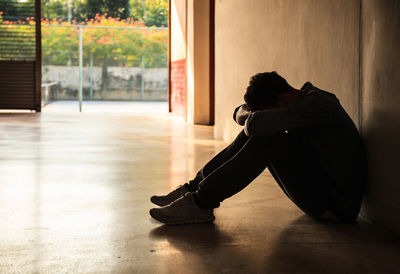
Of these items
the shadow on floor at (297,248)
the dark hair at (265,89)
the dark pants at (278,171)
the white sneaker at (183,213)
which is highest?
the dark hair at (265,89)

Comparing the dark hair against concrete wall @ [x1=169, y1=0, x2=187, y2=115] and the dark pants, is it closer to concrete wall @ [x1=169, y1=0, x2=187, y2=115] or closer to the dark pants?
the dark pants

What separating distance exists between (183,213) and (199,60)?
24.8ft

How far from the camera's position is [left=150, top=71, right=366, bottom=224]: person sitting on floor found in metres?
2.71

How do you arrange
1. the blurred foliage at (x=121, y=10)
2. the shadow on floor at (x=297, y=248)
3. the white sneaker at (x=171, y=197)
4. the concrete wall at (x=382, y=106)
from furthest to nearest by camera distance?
1. the blurred foliage at (x=121, y=10)
2. the white sneaker at (x=171, y=197)
3. the concrete wall at (x=382, y=106)
4. the shadow on floor at (x=297, y=248)

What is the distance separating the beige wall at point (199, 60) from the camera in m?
10.2

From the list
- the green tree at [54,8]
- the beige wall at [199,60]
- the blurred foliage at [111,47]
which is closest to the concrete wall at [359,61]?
the beige wall at [199,60]

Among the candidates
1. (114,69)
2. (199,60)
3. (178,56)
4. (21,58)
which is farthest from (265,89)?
(114,69)

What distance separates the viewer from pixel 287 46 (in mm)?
4883

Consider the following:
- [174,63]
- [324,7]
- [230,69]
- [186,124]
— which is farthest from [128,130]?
[324,7]

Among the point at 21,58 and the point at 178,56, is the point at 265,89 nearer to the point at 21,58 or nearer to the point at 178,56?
the point at 178,56

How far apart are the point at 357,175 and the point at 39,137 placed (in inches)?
215

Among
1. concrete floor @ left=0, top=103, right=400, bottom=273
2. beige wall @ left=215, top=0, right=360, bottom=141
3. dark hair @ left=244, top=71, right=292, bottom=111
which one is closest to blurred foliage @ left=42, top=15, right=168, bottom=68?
beige wall @ left=215, top=0, right=360, bottom=141

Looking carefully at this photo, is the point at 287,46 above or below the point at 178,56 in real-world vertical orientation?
below

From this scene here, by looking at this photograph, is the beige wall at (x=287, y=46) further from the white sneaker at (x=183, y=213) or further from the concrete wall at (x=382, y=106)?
the white sneaker at (x=183, y=213)
